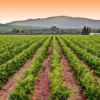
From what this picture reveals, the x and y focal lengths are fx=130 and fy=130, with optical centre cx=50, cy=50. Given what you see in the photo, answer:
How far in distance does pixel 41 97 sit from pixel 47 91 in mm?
643

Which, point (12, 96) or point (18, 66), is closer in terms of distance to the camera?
point (12, 96)

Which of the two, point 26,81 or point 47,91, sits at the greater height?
point 26,81

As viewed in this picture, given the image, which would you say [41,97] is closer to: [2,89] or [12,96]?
[12,96]

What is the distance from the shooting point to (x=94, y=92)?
18.0 ft

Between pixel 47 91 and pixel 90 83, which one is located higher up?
pixel 90 83

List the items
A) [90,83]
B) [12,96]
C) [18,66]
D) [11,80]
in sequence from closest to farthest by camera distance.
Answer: [12,96] < [90,83] < [11,80] < [18,66]

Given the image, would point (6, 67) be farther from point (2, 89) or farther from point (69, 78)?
point (69, 78)

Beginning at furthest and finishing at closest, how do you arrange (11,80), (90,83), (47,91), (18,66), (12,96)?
(18,66), (11,80), (47,91), (90,83), (12,96)

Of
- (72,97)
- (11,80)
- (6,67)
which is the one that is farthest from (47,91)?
(6,67)

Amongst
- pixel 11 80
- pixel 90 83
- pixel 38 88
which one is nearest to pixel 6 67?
pixel 11 80

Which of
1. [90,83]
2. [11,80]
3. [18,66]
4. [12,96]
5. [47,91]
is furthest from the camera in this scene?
[18,66]

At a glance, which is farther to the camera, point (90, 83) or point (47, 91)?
point (47, 91)

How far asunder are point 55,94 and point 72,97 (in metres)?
1.42

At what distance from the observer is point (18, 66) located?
36.8 ft
